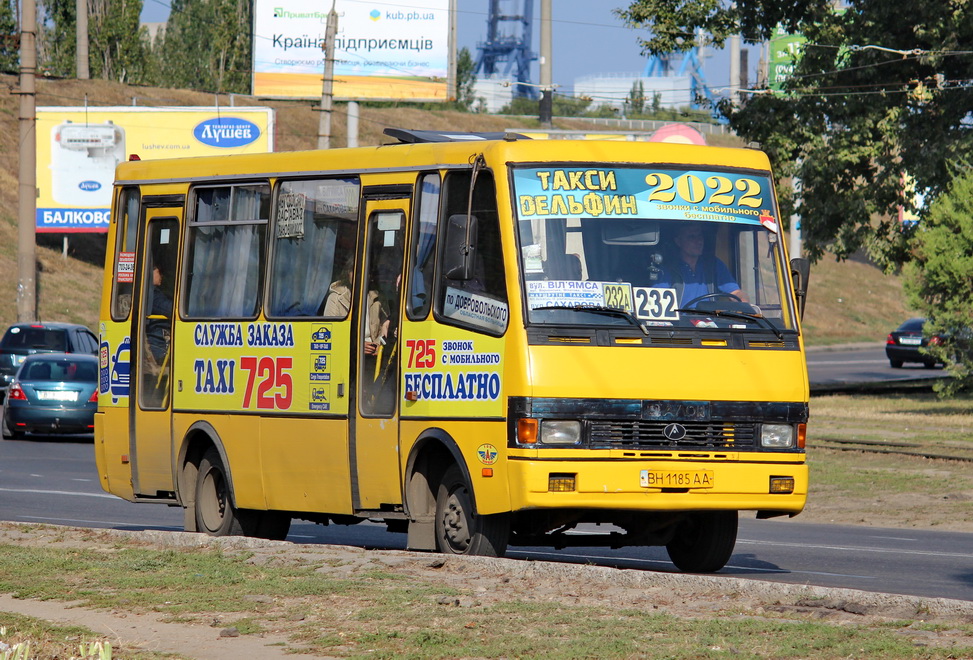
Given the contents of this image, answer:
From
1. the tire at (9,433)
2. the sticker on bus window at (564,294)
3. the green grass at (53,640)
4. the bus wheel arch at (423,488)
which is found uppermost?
the sticker on bus window at (564,294)

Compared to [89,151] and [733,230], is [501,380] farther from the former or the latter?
[89,151]

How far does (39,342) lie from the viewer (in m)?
33.2

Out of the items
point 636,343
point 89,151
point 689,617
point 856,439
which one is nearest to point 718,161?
point 636,343

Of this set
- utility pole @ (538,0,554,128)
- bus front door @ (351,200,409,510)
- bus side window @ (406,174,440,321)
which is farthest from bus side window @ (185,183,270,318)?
utility pole @ (538,0,554,128)

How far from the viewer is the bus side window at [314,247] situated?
1191 cm

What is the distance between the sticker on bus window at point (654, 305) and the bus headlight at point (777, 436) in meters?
0.94

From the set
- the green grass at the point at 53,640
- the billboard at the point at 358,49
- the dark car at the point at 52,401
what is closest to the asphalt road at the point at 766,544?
the green grass at the point at 53,640

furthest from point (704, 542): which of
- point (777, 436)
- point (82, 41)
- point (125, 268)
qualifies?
point (82, 41)

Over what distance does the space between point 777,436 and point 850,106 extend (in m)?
26.4

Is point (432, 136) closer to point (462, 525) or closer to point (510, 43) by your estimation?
point (462, 525)

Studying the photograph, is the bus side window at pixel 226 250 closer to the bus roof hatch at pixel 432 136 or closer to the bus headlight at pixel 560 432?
the bus roof hatch at pixel 432 136

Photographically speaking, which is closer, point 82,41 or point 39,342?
point 39,342

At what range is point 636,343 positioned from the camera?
1030cm

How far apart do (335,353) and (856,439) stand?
1571 centimetres
